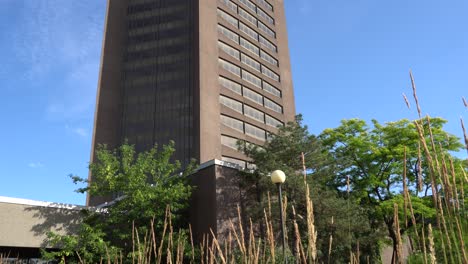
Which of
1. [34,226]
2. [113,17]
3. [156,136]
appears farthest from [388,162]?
[113,17]

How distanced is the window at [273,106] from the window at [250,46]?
7.29 metres

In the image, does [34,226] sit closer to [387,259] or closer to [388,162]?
[388,162]

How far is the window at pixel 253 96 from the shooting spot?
51062 mm

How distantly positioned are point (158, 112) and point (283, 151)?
3389 centimetres

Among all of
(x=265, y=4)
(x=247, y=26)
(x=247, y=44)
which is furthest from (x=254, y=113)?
(x=265, y=4)

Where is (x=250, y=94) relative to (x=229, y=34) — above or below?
below

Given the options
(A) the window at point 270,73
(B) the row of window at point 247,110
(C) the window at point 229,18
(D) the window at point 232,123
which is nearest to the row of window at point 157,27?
(C) the window at point 229,18

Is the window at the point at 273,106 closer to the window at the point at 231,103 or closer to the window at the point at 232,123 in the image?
the window at the point at 231,103

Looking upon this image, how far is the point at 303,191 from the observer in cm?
1711

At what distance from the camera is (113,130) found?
53.1m

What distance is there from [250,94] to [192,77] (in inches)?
318

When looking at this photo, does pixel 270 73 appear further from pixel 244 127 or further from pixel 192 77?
pixel 192 77

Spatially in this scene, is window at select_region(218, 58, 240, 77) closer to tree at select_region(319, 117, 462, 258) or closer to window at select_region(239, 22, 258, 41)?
window at select_region(239, 22, 258, 41)

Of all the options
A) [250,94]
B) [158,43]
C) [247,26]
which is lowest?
[250,94]
